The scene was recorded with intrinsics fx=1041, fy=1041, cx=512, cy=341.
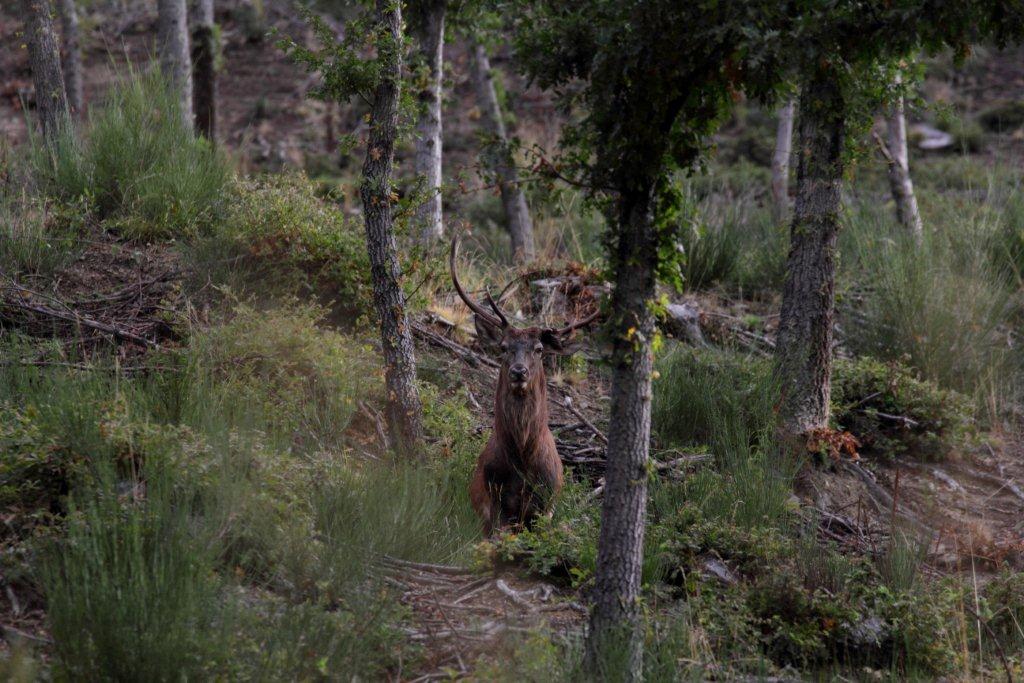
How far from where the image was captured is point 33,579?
4.84 metres

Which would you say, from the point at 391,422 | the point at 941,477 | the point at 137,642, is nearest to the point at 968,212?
the point at 941,477

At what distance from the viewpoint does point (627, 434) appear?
15.8ft

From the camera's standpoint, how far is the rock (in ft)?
A: 35.4

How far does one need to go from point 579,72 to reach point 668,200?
2.74 ft

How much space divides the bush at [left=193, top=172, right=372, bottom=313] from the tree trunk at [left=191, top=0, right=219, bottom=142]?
22.3ft

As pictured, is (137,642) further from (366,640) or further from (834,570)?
(834,570)

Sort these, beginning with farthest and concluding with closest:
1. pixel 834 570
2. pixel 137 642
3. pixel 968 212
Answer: pixel 968 212 < pixel 834 570 < pixel 137 642

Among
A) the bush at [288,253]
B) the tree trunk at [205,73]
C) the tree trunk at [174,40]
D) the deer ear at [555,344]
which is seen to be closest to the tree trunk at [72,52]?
the tree trunk at [174,40]

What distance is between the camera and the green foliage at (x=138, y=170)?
388 inches

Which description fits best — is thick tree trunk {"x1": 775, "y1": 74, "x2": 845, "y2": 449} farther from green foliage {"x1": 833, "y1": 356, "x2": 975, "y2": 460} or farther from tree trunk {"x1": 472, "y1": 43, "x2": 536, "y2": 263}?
tree trunk {"x1": 472, "y1": 43, "x2": 536, "y2": 263}

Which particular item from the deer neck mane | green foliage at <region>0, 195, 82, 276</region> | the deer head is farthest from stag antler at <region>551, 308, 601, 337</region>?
green foliage at <region>0, 195, 82, 276</region>

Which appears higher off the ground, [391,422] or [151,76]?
[151,76]

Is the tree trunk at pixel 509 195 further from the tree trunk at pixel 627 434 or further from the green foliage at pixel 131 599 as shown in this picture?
the green foliage at pixel 131 599

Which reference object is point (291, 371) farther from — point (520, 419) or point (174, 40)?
point (174, 40)
